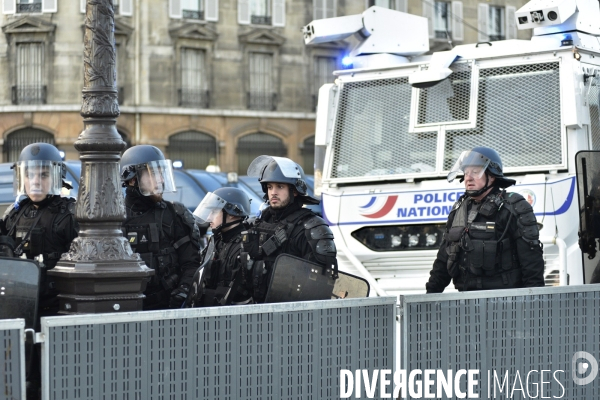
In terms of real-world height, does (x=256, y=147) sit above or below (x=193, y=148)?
above

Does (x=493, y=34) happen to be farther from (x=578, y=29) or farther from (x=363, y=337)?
(x=363, y=337)

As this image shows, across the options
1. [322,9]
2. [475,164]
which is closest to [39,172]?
[475,164]

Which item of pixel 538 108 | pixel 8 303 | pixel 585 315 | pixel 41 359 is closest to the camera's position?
pixel 41 359

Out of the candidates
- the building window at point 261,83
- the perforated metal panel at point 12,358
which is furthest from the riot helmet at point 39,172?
the building window at point 261,83

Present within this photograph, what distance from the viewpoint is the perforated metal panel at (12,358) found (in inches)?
167

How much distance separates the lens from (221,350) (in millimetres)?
4805

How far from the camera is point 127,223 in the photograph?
6734mm

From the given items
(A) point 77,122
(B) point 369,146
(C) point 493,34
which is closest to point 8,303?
(B) point 369,146

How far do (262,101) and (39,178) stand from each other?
31.0 metres

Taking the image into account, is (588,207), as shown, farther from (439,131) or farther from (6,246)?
(6,246)

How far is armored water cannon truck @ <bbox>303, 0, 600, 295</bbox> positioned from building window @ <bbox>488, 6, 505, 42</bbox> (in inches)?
1228

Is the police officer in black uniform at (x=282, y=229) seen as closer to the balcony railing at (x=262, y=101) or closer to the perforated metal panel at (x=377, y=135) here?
the perforated metal panel at (x=377, y=135)

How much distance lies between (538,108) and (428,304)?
3.76m

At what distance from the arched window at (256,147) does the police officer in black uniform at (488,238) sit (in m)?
30.4
